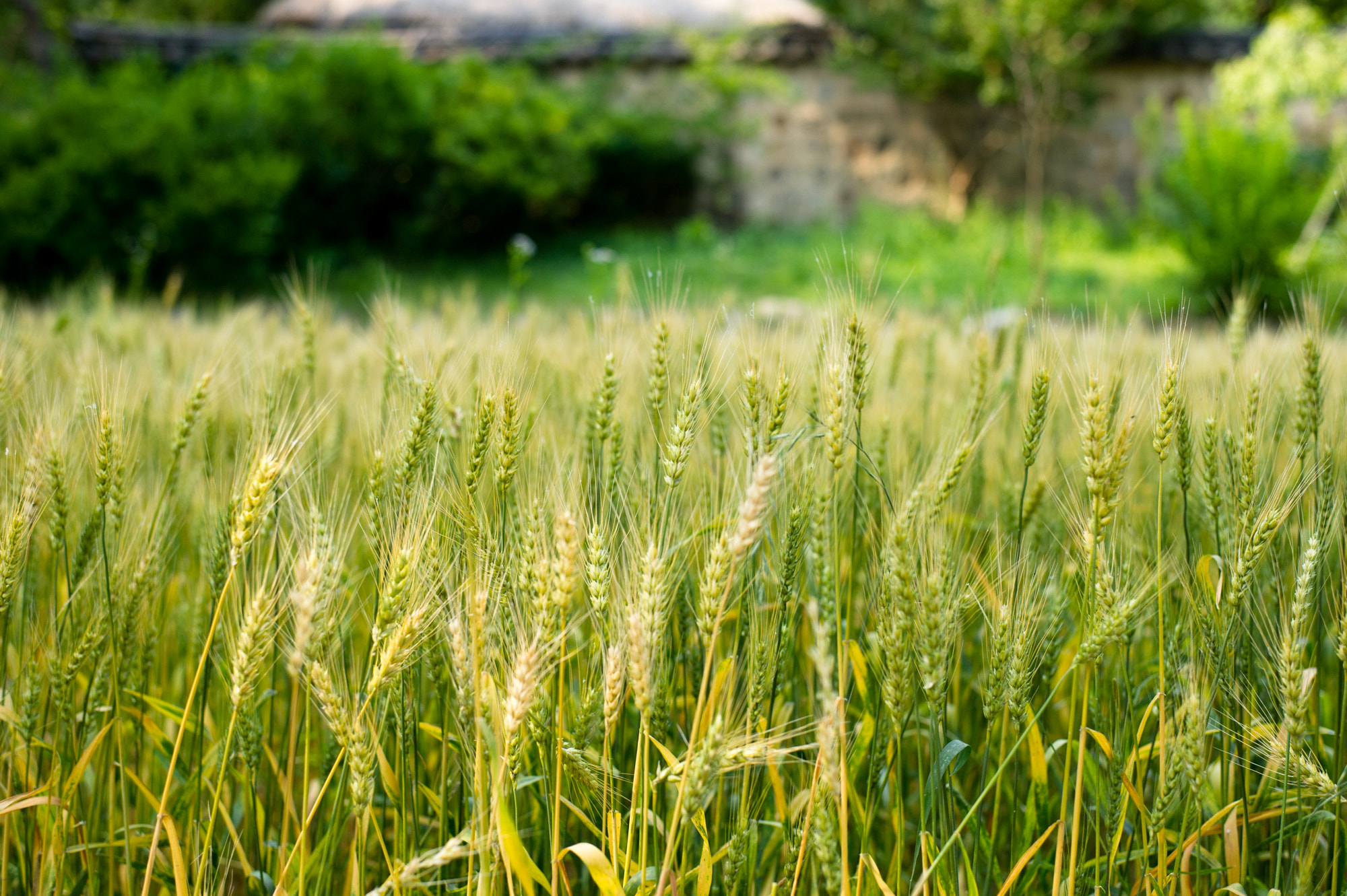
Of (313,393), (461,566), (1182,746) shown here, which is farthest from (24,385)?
(1182,746)

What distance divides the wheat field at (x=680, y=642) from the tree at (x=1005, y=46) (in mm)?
10193

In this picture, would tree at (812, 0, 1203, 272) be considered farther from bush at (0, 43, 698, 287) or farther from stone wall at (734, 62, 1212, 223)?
bush at (0, 43, 698, 287)

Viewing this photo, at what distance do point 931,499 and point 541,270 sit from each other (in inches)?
359

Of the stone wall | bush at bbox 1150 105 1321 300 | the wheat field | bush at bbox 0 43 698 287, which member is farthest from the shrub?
bush at bbox 1150 105 1321 300

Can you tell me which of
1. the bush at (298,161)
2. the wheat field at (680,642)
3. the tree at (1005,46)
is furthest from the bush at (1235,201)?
the wheat field at (680,642)

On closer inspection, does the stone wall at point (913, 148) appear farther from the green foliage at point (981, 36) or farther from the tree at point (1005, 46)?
the green foliage at point (981, 36)

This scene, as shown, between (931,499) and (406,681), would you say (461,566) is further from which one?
(931,499)

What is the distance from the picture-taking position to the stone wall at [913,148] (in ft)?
39.8

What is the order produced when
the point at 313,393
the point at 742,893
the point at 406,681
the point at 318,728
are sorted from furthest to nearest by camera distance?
the point at 313,393 → the point at 318,728 → the point at 742,893 → the point at 406,681

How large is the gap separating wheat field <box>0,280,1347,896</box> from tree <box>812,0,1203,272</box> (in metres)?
10.2

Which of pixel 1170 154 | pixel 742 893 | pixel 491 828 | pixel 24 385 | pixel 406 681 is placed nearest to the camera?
pixel 491 828

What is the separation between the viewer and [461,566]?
4.07 ft

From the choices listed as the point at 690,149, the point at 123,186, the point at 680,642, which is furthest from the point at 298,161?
the point at 680,642

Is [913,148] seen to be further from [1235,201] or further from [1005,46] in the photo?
[1235,201]
